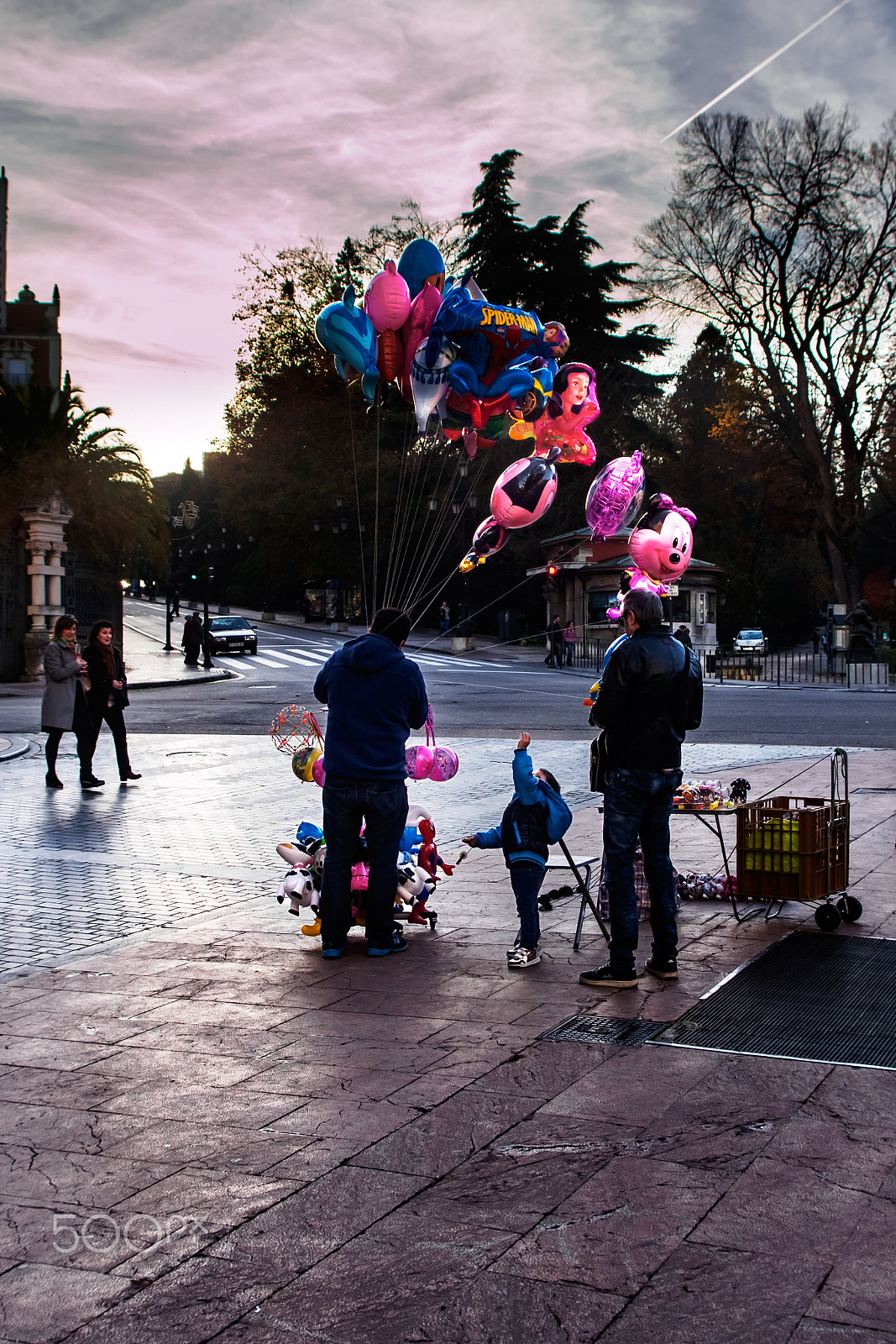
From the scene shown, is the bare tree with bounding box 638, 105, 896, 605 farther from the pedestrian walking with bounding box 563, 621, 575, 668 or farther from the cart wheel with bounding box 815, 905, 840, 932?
the cart wheel with bounding box 815, 905, 840, 932

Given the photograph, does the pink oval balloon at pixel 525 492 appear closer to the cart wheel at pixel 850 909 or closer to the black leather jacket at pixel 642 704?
the black leather jacket at pixel 642 704

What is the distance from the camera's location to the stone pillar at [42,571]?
31.9 metres

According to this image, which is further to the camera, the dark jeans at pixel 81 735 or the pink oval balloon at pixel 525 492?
the dark jeans at pixel 81 735

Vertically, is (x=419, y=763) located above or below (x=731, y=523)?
below

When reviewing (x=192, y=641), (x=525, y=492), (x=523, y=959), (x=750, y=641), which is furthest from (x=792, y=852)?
(x=750, y=641)

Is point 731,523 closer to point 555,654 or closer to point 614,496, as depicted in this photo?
point 555,654

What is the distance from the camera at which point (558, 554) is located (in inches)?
359

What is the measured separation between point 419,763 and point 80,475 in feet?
96.1

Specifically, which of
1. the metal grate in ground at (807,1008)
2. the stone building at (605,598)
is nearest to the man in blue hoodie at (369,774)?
the metal grate in ground at (807,1008)

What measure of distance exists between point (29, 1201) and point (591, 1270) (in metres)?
1.71

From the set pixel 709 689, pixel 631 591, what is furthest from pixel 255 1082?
pixel 709 689

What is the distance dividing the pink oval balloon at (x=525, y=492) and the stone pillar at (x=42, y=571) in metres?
25.6

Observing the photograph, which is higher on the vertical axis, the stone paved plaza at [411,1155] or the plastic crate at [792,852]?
the plastic crate at [792,852]

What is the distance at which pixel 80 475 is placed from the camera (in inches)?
1335
